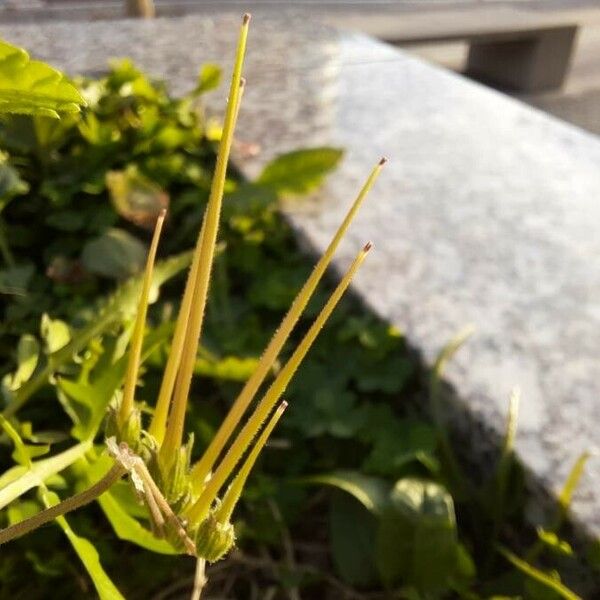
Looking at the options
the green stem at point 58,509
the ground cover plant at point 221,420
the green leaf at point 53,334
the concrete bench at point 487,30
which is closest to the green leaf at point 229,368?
the ground cover plant at point 221,420

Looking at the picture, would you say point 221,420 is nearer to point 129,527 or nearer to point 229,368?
point 229,368

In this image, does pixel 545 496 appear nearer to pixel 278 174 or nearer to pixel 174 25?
pixel 278 174

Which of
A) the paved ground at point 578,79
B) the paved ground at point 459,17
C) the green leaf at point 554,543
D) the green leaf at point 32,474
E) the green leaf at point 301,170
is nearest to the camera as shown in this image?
the green leaf at point 32,474

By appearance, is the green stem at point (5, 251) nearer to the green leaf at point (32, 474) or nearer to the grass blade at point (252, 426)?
the green leaf at point (32, 474)

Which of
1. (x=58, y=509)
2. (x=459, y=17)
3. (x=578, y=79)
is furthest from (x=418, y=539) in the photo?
(x=578, y=79)

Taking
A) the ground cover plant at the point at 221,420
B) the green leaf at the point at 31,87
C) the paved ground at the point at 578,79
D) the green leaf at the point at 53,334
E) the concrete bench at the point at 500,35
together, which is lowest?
the paved ground at the point at 578,79

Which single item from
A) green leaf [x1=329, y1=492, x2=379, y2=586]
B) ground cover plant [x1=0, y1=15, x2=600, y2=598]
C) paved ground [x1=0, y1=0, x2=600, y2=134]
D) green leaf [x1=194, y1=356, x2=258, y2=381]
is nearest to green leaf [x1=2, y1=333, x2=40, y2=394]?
ground cover plant [x1=0, y1=15, x2=600, y2=598]
